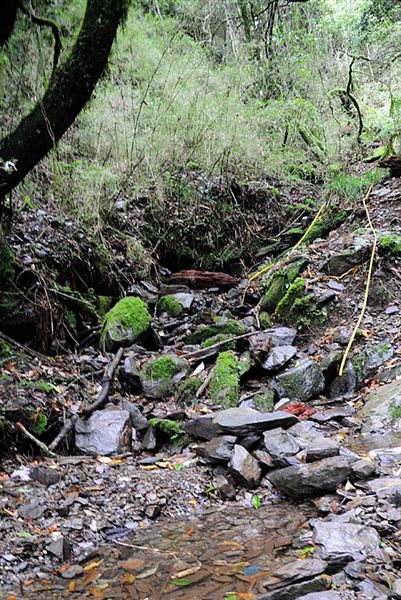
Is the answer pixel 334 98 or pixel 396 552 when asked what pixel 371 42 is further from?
pixel 396 552

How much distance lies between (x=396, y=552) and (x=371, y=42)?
11337mm

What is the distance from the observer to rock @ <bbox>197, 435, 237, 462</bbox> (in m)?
3.66

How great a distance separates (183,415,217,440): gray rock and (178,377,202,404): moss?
0.69m

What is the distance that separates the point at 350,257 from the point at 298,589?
16.0 ft

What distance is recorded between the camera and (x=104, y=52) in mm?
3916

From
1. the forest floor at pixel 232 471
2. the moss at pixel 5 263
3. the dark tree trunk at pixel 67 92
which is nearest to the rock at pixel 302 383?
the forest floor at pixel 232 471

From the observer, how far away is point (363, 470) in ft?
10.3

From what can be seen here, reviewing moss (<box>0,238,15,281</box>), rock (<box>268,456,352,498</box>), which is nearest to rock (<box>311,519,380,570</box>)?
rock (<box>268,456,352,498</box>)

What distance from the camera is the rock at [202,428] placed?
13.1 ft

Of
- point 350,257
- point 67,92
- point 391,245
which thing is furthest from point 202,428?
point 391,245

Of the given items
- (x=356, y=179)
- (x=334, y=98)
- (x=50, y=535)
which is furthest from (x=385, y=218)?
(x=50, y=535)

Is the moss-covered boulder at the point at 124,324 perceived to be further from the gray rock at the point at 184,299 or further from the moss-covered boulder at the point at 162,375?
the gray rock at the point at 184,299

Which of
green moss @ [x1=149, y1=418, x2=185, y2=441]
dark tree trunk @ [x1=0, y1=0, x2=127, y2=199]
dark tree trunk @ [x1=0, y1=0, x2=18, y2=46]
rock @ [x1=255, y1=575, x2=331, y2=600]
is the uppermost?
dark tree trunk @ [x1=0, y1=0, x2=18, y2=46]

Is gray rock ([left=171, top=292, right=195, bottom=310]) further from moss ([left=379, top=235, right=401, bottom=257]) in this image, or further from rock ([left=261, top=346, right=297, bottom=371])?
moss ([left=379, top=235, right=401, bottom=257])
